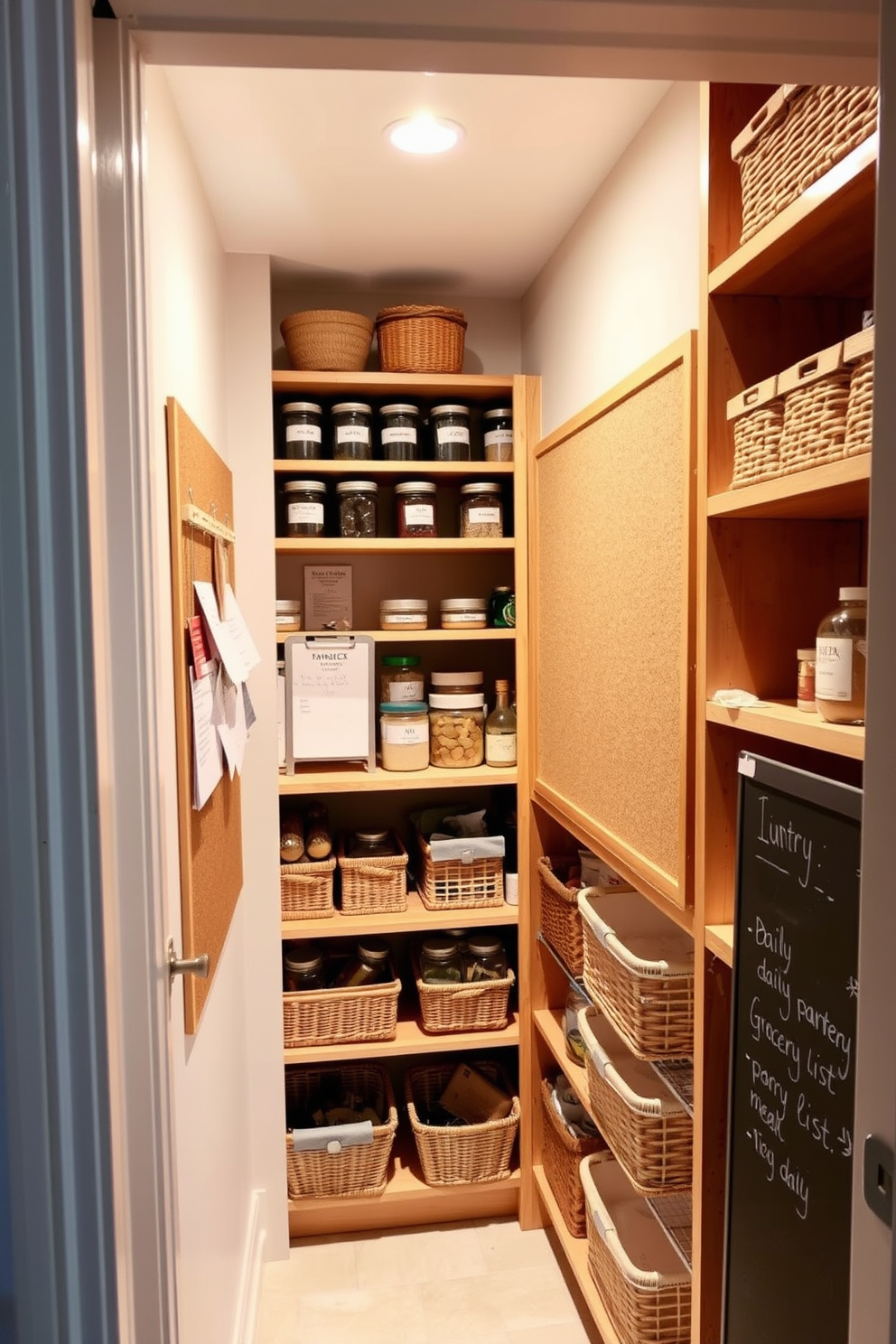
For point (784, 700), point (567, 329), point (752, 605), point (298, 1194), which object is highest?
point (567, 329)

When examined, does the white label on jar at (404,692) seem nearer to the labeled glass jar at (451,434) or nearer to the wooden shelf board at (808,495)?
the labeled glass jar at (451,434)

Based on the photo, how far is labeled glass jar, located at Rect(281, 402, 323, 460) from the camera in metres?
2.28

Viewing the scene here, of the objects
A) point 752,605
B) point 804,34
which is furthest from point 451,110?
point 752,605

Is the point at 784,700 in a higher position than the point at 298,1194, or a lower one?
higher

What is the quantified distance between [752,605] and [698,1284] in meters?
1.03

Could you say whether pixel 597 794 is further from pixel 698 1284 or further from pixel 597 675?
pixel 698 1284

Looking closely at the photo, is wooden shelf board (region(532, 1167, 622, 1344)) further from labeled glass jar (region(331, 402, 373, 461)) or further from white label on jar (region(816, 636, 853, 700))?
labeled glass jar (region(331, 402, 373, 461))

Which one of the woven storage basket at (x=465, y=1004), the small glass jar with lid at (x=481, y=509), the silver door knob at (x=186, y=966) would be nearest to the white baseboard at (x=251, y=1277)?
the woven storage basket at (x=465, y=1004)

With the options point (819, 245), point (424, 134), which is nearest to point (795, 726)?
point (819, 245)

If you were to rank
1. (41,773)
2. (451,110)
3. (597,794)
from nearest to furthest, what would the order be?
(41,773), (451,110), (597,794)

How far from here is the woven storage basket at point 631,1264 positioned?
5.08ft

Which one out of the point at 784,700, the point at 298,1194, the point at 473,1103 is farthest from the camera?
the point at 473,1103

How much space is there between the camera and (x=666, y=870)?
1.42m

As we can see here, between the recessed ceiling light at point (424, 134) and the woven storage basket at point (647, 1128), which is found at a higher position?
the recessed ceiling light at point (424, 134)
